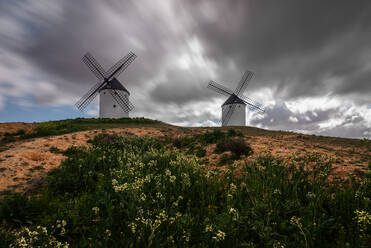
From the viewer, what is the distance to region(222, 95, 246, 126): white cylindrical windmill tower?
39188 millimetres

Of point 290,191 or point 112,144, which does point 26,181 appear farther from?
point 290,191

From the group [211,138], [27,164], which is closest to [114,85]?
[211,138]

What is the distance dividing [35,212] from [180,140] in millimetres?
7562

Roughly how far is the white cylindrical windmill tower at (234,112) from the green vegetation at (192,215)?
35.2 m

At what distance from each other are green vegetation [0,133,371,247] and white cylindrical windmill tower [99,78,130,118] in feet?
102

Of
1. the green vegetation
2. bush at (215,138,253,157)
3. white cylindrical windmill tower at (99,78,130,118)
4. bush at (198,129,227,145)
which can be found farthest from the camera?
white cylindrical windmill tower at (99,78,130,118)

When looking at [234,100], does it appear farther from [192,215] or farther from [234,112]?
[192,215]

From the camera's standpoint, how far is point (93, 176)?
5.67m

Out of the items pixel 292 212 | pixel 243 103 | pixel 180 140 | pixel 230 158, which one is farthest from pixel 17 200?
pixel 243 103

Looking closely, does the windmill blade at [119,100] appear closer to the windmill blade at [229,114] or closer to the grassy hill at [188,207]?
the windmill blade at [229,114]

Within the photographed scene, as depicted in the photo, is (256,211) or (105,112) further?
(105,112)

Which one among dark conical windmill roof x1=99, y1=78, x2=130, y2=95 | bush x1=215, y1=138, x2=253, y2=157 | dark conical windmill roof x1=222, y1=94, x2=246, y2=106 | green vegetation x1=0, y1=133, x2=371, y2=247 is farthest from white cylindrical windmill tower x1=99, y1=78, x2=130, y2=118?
green vegetation x1=0, y1=133, x2=371, y2=247

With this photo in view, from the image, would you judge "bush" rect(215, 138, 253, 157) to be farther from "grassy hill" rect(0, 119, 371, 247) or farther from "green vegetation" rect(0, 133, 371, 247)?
"green vegetation" rect(0, 133, 371, 247)

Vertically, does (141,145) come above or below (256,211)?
above
